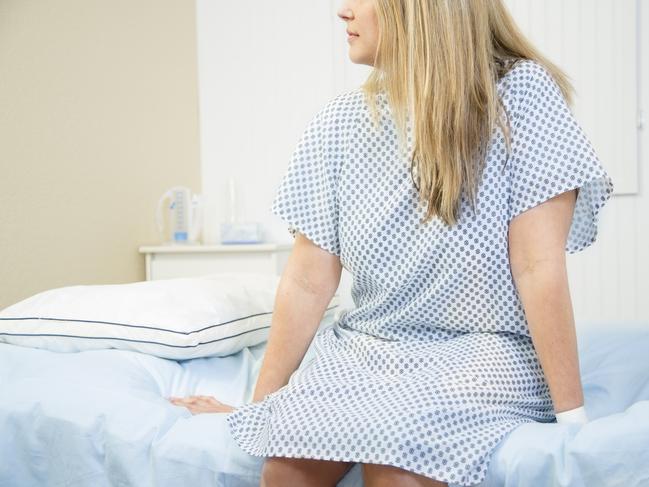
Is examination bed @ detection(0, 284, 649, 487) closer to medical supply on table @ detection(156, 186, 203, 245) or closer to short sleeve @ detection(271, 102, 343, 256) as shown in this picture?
short sleeve @ detection(271, 102, 343, 256)

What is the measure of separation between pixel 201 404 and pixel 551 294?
589 mm

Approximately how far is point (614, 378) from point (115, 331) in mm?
910

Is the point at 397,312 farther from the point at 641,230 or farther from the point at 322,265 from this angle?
the point at 641,230

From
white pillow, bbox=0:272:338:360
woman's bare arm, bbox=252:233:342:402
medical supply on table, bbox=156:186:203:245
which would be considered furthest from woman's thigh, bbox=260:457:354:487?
medical supply on table, bbox=156:186:203:245

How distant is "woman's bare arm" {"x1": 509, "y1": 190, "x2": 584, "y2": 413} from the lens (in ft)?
3.09

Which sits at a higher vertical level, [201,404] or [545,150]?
[545,150]

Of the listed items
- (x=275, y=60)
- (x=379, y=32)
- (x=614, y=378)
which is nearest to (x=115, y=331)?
(x=379, y=32)

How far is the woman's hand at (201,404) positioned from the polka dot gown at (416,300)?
197 millimetres

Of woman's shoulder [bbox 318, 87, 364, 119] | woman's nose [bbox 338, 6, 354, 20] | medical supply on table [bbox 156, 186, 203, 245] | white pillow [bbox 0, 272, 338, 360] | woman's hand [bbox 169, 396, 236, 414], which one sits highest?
woman's nose [bbox 338, 6, 354, 20]

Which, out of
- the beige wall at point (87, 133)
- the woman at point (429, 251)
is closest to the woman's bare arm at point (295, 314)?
the woman at point (429, 251)

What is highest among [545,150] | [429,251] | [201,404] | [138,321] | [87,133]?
[87,133]

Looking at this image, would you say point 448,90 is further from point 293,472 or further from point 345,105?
point 293,472

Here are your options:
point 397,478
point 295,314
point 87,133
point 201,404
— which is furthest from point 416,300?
point 87,133

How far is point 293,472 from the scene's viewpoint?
0.88m
